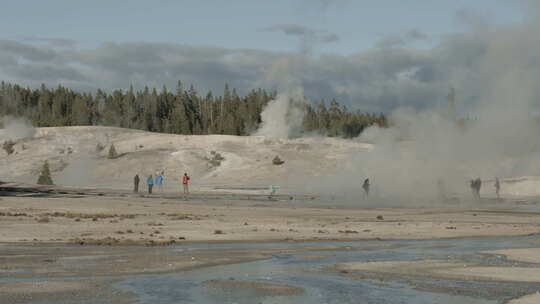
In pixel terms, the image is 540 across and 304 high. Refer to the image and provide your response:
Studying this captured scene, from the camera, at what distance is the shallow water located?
64.2ft

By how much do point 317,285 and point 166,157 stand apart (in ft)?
324

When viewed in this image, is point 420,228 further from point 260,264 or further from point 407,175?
point 407,175

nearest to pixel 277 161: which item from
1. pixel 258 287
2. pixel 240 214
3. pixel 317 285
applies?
pixel 240 214

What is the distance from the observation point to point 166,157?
11931 cm

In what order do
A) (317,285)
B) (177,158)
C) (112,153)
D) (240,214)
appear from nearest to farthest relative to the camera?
1. (317,285)
2. (240,214)
3. (177,158)
4. (112,153)

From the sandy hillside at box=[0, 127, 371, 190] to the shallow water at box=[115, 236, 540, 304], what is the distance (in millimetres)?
70230

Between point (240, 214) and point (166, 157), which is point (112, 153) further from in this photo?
point (240, 214)

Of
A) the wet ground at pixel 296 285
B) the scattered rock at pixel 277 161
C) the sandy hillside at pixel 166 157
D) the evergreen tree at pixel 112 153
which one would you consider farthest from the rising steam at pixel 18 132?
the wet ground at pixel 296 285

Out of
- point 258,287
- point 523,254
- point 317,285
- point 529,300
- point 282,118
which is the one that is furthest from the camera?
point 282,118

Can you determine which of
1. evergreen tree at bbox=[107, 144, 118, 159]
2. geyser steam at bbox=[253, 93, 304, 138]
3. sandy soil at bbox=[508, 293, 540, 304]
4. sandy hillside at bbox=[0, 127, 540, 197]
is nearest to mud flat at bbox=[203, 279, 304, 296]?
sandy soil at bbox=[508, 293, 540, 304]

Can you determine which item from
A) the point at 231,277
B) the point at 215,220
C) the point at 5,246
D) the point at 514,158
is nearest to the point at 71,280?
the point at 231,277

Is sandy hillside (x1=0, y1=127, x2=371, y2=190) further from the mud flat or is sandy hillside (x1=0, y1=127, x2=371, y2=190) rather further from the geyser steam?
the mud flat

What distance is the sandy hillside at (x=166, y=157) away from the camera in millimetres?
111812

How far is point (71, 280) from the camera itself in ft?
72.2
